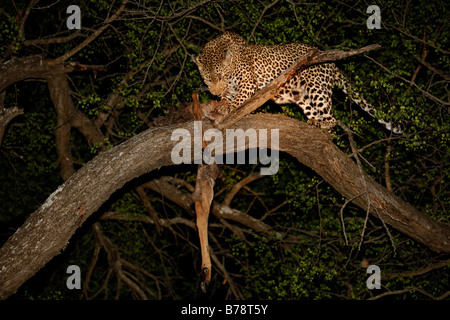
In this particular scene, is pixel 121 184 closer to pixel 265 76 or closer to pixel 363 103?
pixel 265 76

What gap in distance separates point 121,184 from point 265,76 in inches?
92.6

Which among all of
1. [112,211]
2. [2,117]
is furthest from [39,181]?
[2,117]

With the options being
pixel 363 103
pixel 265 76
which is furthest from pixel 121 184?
pixel 363 103

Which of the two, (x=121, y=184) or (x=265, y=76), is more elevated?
(x=265, y=76)

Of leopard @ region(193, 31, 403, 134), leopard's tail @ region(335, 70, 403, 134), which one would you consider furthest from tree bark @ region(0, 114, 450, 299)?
leopard's tail @ region(335, 70, 403, 134)

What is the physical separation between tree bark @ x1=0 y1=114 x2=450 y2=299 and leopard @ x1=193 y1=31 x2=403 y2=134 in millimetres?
759

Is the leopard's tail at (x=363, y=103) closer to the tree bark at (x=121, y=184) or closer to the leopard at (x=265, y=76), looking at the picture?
the leopard at (x=265, y=76)

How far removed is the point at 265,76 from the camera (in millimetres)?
6012

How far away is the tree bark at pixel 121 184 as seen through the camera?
455 cm

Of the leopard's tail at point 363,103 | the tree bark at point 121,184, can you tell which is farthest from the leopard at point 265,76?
the tree bark at point 121,184

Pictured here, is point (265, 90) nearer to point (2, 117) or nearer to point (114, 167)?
point (114, 167)

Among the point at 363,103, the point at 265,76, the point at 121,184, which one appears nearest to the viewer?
the point at 121,184

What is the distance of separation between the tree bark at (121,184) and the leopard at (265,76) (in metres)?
0.76

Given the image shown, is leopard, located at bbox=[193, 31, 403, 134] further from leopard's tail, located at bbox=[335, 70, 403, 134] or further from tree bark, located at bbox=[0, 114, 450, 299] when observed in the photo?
tree bark, located at bbox=[0, 114, 450, 299]
